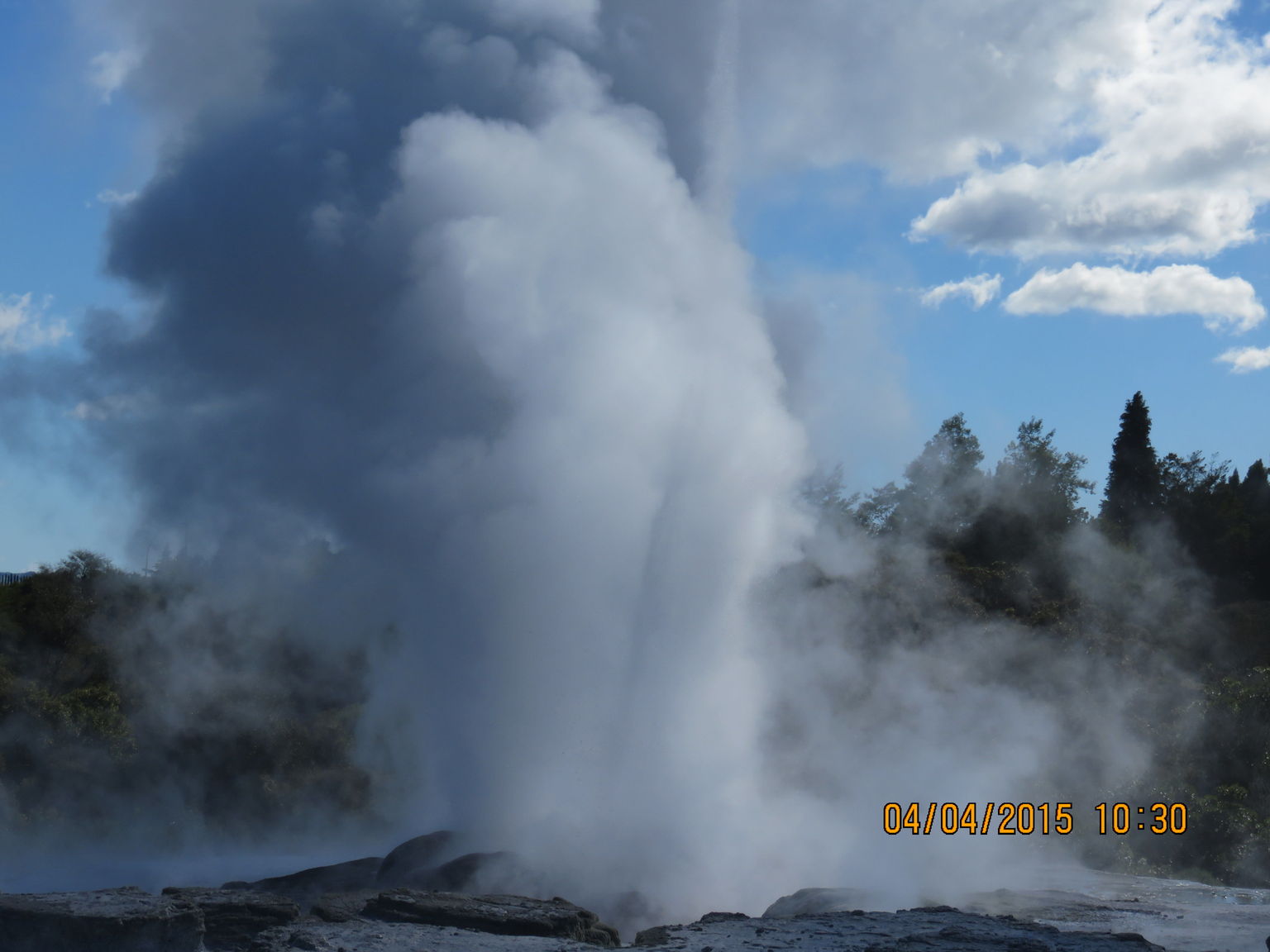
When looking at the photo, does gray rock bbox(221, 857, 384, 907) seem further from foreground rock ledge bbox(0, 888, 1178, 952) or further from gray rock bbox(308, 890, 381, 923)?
foreground rock ledge bbox(0, 888, 1178, 952)

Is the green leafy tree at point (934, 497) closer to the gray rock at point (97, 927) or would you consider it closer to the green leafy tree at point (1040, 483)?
the green leafy tree at point (1040, 483)

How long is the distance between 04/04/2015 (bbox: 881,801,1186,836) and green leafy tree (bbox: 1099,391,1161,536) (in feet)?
71.3

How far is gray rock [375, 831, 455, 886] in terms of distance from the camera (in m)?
8.39

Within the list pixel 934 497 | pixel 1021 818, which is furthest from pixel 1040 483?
pixel 1021 818

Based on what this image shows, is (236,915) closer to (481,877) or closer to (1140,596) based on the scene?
(481,877)

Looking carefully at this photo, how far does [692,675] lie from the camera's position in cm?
1010

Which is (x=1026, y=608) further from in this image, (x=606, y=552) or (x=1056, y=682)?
(x=606, y=552)

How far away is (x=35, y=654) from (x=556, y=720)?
1029cm

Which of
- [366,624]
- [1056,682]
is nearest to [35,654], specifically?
[366,624]

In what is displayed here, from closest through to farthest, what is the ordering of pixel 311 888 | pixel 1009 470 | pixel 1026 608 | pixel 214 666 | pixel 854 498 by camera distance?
pixel 311 888
pixel 214 666
pixel 1026 608
pixel 854 498
pixel 1009 470

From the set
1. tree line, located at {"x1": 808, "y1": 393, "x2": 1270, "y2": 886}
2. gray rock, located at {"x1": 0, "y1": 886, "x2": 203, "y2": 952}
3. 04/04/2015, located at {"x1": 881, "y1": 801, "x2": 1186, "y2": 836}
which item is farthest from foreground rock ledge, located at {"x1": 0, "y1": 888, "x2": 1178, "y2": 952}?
tree line, located at {"x1": 808, "y1": 393, "x2": 1270, "y2": 886}

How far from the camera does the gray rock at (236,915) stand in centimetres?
600

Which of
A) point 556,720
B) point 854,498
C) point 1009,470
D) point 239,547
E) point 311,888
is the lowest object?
point 311,888

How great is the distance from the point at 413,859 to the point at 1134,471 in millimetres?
32075
